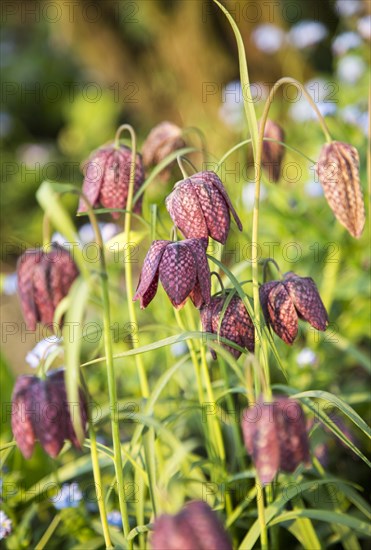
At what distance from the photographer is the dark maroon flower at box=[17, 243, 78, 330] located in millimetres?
1028

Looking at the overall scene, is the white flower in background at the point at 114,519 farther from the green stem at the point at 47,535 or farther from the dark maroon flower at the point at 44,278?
the dark maroon flower at the point at 44,278

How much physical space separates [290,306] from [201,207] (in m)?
0.18

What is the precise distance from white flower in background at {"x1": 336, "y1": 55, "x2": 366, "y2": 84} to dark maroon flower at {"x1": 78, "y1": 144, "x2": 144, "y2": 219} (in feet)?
5.18

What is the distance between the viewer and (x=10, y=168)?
511 cm

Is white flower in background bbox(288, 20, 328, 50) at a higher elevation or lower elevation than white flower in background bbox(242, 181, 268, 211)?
higher

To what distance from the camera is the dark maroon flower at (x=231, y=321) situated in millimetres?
988

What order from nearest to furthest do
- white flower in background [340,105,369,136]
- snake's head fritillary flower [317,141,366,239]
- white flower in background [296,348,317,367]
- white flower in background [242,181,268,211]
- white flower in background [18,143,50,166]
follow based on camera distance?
snake's head fritillary flower [317,141,366,239] → white flower in background [296,348,317,367] → white flower in background [340,105,369,136] → white flower in background [242,181,268,211] → white flower in background [18,143,50,166]

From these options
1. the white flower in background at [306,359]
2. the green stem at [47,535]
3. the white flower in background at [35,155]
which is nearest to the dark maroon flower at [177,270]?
the green stem at [47,535]

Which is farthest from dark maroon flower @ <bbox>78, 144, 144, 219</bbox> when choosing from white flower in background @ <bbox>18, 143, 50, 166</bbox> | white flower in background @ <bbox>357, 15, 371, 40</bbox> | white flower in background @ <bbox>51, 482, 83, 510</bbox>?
white flower in background @ <bbox>18, 143, 50, 166</bbox>

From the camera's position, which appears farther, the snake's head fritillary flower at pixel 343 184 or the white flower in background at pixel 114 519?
the white flower in background at pixel 114 519

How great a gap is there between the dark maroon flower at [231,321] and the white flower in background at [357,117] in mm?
1258

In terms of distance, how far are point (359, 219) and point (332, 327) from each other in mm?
760

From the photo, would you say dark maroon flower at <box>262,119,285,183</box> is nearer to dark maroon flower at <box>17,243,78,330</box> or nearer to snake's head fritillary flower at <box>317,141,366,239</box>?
snake's head fritillary flower at <box>317,141,366,239</box>

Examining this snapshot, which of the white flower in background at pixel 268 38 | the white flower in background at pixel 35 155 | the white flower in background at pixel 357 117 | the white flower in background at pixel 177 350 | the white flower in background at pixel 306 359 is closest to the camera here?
the white flower in background at pixel 306 359
